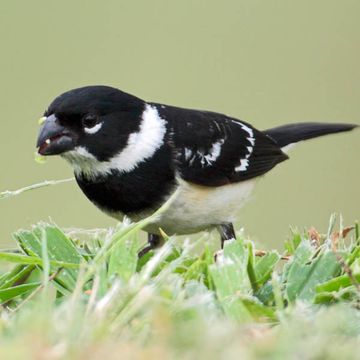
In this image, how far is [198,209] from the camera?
414cm

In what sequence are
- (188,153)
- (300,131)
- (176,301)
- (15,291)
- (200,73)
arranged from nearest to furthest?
(176,301) → (15,291) → (188,153) → (300,131) → (200,73)

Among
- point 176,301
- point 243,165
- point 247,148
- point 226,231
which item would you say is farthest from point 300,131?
point 176,301

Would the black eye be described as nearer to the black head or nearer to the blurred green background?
the black head

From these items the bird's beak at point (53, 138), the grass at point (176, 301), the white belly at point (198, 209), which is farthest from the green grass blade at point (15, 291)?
the white belly at point (198, 209)

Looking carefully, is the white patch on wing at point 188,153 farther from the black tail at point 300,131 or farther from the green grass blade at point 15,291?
the green grass blade at point 15,291

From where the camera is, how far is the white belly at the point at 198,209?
403cm

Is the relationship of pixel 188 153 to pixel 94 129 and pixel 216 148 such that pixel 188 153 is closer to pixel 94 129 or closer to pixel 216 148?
pixel 216 148

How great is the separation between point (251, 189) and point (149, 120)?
2.70 feet

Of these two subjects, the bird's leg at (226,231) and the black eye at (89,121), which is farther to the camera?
the bird's leg at (226,231)

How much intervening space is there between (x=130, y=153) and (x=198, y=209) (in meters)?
0.37

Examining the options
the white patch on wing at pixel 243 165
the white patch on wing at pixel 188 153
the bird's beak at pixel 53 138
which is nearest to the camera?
the bird's beak at pixel 53 138

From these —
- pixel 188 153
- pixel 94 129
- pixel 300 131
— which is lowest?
pixel 300 131

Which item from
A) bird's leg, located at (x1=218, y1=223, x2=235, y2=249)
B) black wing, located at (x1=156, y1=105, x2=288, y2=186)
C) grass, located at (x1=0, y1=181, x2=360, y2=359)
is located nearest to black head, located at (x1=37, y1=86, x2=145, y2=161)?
black wing, located at (x1=156, y1=105, x2=288, y2=186)

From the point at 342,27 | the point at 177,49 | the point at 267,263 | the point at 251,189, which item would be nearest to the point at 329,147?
the point at 342,27
